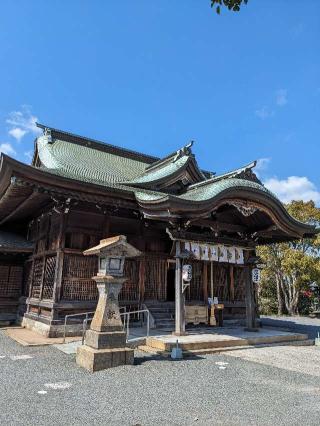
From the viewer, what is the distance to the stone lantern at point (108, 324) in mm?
7316

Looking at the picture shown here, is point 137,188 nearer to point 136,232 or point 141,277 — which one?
point 136,232

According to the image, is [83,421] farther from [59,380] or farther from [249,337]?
[249,337]

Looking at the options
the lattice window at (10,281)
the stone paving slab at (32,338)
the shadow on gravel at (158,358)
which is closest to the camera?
the shadow on gravel at (158,358)

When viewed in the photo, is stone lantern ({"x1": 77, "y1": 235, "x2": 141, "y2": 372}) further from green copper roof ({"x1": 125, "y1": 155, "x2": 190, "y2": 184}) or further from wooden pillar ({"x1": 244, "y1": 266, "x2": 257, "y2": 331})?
green copper roof ({"x1": 125, "y1": 155, "x2": 190, "y2": 184})

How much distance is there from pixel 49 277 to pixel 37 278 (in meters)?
1.80

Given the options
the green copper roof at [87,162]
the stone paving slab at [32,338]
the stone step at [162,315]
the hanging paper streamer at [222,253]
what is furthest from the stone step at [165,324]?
the green copper roof at [87,162]

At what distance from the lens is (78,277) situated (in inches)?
466

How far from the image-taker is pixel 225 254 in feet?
40.1

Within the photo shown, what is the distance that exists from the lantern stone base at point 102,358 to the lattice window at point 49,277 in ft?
16.4

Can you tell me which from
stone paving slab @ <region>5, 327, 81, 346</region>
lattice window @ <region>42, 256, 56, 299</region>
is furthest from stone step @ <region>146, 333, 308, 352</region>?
lattice window @ <region>42, 256, 56, 299</region>

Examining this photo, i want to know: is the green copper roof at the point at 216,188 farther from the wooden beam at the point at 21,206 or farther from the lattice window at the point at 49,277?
the lattice window at the point at 49,277

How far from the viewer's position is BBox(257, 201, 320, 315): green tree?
2336cm

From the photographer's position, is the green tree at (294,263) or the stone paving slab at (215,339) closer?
the stone paving slab at (215,339)

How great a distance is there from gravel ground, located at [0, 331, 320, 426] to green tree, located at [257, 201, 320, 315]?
16.6 metres
